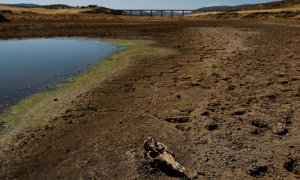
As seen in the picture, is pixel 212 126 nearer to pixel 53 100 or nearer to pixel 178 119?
pixel 178 119

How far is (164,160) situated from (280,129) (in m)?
3.29

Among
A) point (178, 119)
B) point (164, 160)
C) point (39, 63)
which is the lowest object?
point (39, 63)

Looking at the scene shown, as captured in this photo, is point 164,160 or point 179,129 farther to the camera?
point 179,129

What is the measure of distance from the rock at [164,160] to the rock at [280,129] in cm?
274

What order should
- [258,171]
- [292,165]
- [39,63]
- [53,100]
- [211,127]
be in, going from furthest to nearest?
[39,63] → [53,100] → [211,127] → [292,165] → [258,171]

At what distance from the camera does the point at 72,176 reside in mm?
7570

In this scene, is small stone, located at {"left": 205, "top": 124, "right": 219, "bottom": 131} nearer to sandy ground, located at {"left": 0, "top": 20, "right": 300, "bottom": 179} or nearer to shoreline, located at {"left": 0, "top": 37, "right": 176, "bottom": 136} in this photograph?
sandy ground, located at {"left": 0, "top": 20, "right": 300, "bottom": 179}

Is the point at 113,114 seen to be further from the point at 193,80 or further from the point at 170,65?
the point at 170,65

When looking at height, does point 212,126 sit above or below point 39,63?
above

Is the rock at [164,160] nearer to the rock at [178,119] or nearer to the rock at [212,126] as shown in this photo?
the rock at [212,126]

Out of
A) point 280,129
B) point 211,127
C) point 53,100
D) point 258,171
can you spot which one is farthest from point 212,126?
point 53,100

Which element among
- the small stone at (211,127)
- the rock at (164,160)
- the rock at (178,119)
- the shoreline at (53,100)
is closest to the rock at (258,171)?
the rock at (164,160)

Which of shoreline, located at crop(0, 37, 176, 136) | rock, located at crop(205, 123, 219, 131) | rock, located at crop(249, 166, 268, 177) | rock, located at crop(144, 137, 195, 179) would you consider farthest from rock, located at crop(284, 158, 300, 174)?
shoreline, located at crop(0, 37, 176, 136)

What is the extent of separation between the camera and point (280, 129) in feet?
30.0
